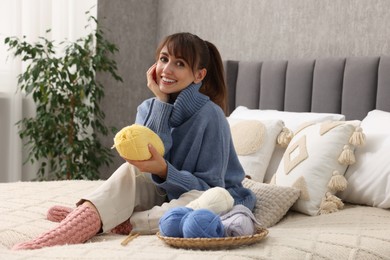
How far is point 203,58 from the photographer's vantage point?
2.34m

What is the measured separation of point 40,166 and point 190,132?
2277 mm

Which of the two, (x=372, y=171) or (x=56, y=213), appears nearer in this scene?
(x=56, y=213)

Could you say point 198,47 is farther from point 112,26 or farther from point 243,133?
point 112,26

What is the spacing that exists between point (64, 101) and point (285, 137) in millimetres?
1671

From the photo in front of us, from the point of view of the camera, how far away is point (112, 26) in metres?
4.37

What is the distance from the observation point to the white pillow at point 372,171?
8.04ft

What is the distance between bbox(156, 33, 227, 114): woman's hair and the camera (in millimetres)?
2268

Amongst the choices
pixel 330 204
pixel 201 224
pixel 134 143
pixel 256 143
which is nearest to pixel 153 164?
pixel 134 143

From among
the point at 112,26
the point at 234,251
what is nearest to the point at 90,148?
the point at 112,26

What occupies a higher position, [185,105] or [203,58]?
[203,58]

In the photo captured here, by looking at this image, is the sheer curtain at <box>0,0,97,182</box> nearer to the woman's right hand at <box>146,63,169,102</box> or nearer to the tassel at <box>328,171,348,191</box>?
the woman's right hand at <box>146,63,169,102</box>

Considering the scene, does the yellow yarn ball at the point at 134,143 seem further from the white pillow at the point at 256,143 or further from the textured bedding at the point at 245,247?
the white pillow at the point at 256,143

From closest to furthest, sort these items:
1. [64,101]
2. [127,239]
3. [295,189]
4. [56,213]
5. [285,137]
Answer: [127,239], [56,213], [295,189], [285,137], [64,101]

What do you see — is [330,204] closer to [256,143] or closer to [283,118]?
[256,143]
